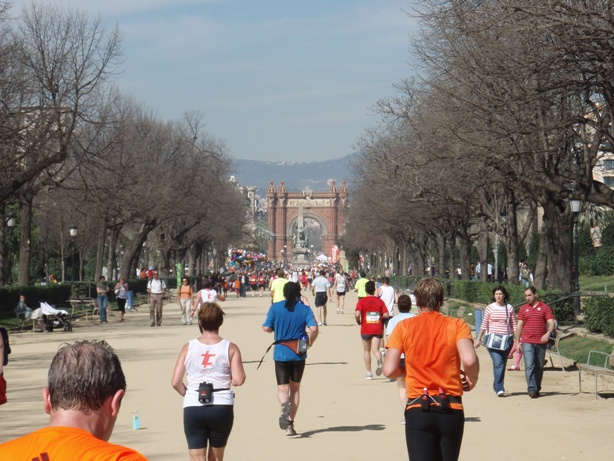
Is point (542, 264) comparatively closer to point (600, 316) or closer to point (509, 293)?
point (509, 293)

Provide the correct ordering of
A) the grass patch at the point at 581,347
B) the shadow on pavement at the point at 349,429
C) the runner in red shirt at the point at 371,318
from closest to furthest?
the shadow on pavement at the point at 349,429 → the runner in red shirt at the point at 371,318 → the grass patch at the point at 581,347

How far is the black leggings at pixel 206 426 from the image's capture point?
8.47 m

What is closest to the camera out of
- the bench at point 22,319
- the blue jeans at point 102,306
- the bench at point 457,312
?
the bench at point 22,319

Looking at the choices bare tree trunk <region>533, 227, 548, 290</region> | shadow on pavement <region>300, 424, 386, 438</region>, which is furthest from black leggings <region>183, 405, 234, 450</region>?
bare tree trunk <region>533, 227, 548, 290</region>

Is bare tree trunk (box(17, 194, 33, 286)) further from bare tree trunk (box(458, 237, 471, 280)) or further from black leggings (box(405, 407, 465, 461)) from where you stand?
black leggings (box(405, 407, 465, 461))

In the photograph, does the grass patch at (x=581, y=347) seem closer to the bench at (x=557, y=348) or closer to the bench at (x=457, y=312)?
the bench at (x=557, y=348)

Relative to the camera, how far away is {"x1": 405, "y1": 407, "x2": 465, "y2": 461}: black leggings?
23.6 ft

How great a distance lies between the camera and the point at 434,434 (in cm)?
730

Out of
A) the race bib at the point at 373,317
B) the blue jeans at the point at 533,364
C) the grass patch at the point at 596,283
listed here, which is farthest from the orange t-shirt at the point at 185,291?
the grass patch at the point at 596,283

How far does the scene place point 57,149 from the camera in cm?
3569

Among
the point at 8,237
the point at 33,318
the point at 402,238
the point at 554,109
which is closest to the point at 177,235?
the point at 8,237

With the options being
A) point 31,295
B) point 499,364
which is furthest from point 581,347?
point 31,295

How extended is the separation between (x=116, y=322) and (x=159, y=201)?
20.2 meters

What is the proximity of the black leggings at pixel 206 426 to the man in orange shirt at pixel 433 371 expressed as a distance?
5.26 ft
